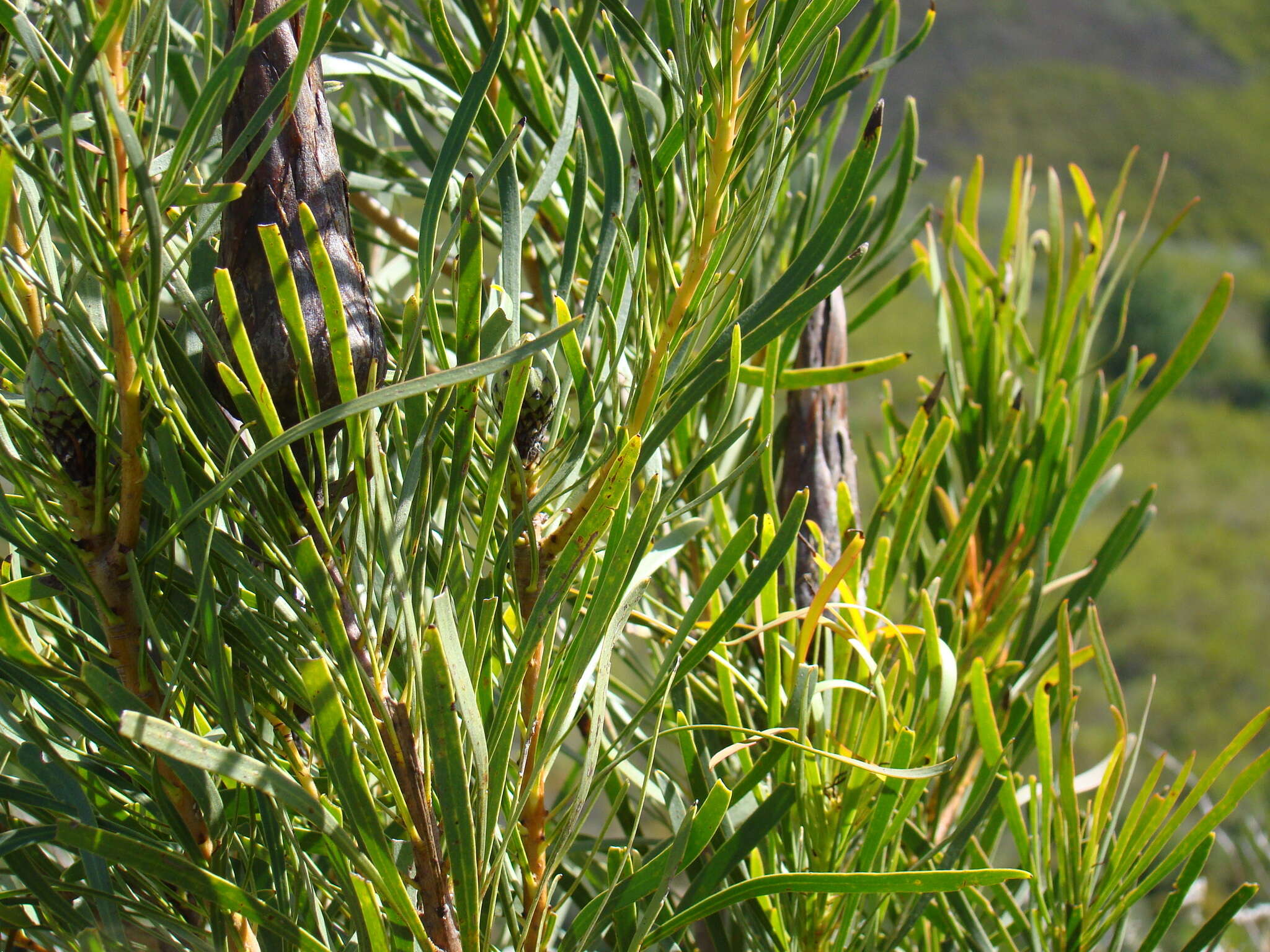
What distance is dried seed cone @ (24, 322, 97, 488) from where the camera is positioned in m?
0.17

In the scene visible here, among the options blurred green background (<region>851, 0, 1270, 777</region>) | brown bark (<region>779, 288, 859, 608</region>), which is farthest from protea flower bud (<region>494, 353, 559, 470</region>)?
blurred green background (<region>851, 0, 1270, 777</region>)

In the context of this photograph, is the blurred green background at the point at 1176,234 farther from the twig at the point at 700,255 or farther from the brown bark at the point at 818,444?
the twig at the point at 700,255

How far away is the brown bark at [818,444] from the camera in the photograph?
361 mm

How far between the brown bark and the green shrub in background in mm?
50

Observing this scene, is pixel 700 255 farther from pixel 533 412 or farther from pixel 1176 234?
pixel 1176 234

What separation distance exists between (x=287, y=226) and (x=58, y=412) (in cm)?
5

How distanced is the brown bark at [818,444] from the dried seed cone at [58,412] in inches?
9.6

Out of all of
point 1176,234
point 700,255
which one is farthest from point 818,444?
point 1176,234

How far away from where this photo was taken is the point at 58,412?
0.56 feet

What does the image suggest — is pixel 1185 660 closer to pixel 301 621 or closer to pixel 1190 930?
pixel 1190 930

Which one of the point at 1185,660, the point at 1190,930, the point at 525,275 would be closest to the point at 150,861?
the point at 525,275

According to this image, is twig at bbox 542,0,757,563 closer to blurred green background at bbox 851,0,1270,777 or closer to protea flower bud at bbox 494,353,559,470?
protea flower bud at bbox 494,353,559,470

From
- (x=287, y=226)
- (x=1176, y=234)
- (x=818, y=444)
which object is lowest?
(x=1176, y=234)

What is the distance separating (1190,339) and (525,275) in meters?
0.25
